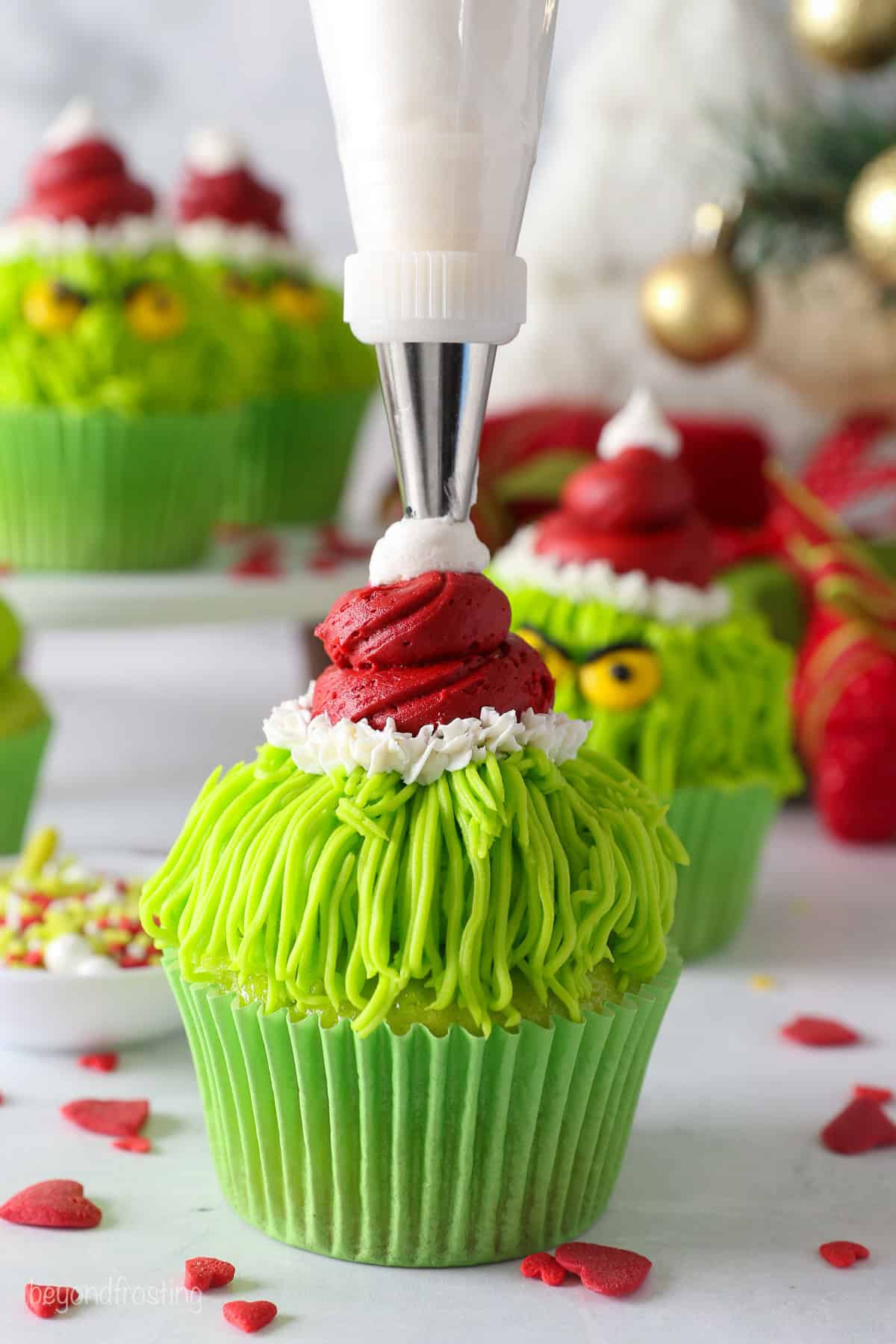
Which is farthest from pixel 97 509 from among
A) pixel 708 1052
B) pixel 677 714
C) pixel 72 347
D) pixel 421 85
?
pixel 421 85

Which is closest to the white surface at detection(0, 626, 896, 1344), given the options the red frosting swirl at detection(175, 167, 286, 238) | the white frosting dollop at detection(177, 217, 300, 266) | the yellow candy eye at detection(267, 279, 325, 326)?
the yellow candy eye at detection(267, 279, 325, 326)

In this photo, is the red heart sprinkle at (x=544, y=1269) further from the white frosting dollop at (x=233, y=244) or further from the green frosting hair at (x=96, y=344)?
the white frosting dollop at (x=233, y=244)

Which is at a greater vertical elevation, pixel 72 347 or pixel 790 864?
pixel 72 347

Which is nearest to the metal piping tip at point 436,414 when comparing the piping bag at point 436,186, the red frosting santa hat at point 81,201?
the piping bag at point 436,186

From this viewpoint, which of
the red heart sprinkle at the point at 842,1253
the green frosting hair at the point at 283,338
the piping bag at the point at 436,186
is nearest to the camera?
the piping bag at the point at 436,186

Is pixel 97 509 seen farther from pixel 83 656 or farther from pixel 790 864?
pixel 83 656
